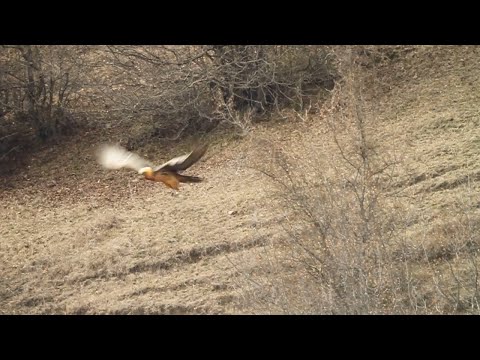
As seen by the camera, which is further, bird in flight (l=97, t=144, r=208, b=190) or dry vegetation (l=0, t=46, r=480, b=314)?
dry vegetation (l=0, t=46, r=480, b=314)

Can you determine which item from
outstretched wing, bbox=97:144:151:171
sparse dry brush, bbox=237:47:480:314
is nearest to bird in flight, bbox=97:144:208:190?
outstretched wing, bbox=97:144:151:171

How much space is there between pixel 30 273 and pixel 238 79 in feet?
18.3

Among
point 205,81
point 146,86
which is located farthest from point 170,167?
point 146,86

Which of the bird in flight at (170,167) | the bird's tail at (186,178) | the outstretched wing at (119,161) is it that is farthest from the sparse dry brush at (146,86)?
the bird's tail at (186,178)

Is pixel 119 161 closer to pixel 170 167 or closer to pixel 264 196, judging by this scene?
pixel 170 167

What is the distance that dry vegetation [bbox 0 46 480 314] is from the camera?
23.9 feet

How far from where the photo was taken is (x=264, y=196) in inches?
455

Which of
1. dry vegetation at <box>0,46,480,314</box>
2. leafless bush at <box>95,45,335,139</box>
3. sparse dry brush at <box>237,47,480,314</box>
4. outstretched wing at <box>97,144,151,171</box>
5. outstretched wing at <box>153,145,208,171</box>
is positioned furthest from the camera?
leafless bush at <box>95,45,335,139</box>

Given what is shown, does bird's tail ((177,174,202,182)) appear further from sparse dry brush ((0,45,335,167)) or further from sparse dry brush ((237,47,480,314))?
sparse dry brush ((0,45,335,167))

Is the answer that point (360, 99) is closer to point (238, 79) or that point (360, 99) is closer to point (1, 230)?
point (238, 79)

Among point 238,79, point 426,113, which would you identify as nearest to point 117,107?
point 238,79

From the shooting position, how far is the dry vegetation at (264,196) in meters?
7.29

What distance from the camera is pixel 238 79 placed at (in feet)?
47.7

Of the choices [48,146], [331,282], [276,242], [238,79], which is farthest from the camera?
[48,146]
